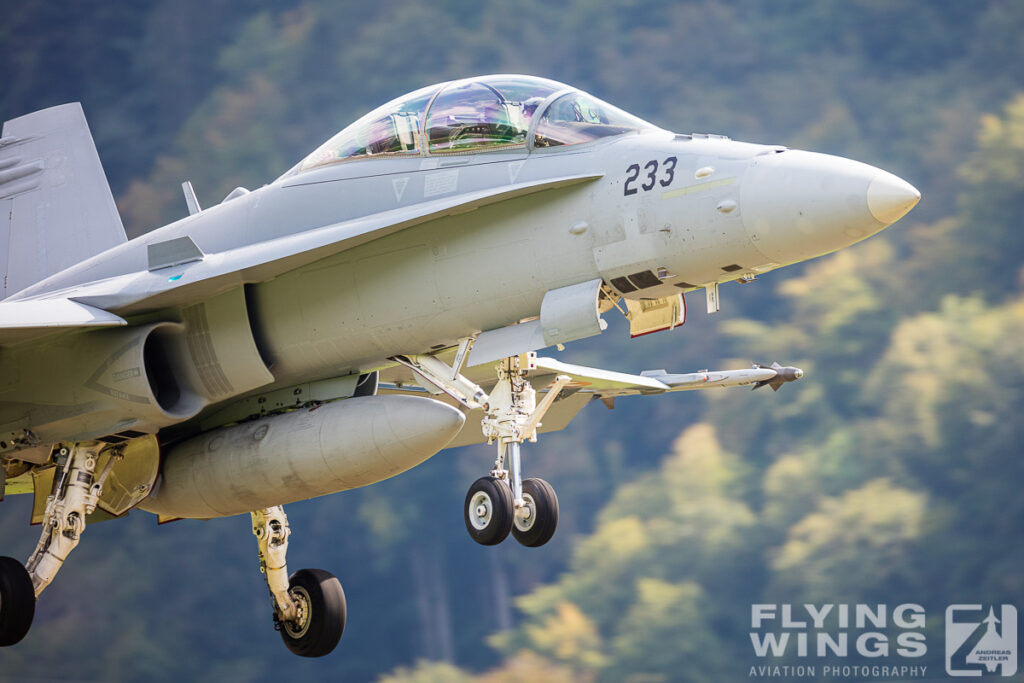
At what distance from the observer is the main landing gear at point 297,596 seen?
41.4ft

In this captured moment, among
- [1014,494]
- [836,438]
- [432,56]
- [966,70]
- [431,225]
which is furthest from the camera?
[432,56]

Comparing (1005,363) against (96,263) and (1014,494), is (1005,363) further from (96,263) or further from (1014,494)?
(96,263)

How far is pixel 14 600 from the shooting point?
10477mm

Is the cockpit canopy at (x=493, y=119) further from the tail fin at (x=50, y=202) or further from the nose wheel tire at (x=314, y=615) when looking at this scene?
the nose wheel tire at (x=314, y=615)

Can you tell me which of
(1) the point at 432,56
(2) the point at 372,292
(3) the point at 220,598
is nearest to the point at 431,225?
(2) the point at 372,292

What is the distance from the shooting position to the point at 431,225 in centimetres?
957

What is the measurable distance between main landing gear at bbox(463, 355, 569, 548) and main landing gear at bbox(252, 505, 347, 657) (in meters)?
3.27

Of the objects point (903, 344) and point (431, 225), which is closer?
point (431, 225)

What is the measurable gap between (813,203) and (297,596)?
23.0 ft

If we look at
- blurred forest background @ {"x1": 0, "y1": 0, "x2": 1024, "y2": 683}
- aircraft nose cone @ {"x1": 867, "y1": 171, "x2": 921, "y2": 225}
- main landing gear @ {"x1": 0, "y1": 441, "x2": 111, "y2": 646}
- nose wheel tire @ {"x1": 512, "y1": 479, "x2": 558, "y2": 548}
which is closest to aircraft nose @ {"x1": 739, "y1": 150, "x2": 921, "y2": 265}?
aircraft nose cone @ {"x1": 867, "y1": 171, "x2": 921, "y2": 225}

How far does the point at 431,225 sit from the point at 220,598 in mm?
32587
